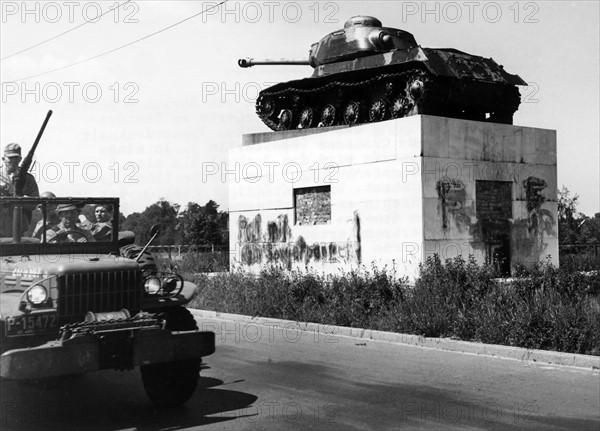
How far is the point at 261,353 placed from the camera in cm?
937

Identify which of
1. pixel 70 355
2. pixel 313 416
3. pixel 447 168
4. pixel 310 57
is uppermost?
pixel 310 57

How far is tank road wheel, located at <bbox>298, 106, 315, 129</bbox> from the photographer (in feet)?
67.7

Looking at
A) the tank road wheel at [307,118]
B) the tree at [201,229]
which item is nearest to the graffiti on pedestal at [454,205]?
the tank road wheel at [307,118]

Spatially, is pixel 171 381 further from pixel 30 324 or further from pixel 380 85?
pixel 380 85

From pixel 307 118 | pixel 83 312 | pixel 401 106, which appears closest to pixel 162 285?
pixel 83 312

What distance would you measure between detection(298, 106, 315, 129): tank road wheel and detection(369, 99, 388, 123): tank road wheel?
7.13 feet

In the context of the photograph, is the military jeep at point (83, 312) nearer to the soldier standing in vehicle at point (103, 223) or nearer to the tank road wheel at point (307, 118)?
the soldier standing in vehicle at point (103, 223)

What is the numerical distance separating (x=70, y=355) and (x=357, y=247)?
10.6 meters

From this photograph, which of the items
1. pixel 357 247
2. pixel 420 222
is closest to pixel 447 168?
pixel 420 222

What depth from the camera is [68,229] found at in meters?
7.11

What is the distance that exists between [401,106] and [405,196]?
4.29 metres

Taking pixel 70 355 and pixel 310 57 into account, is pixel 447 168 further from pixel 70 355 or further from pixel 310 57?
pixel 70 355

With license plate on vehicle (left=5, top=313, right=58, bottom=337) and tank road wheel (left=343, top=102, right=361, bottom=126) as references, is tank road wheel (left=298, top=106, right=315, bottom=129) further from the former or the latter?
license plate on vehicle (left=5, top=313, right=58, bottom=337)

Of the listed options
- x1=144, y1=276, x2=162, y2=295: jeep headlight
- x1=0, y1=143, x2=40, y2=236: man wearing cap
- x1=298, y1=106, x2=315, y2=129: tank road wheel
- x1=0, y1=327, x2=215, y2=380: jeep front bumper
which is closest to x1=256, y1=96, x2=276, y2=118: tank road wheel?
x1=298, y1=106, x2=315, y2=129: tank road wheel
